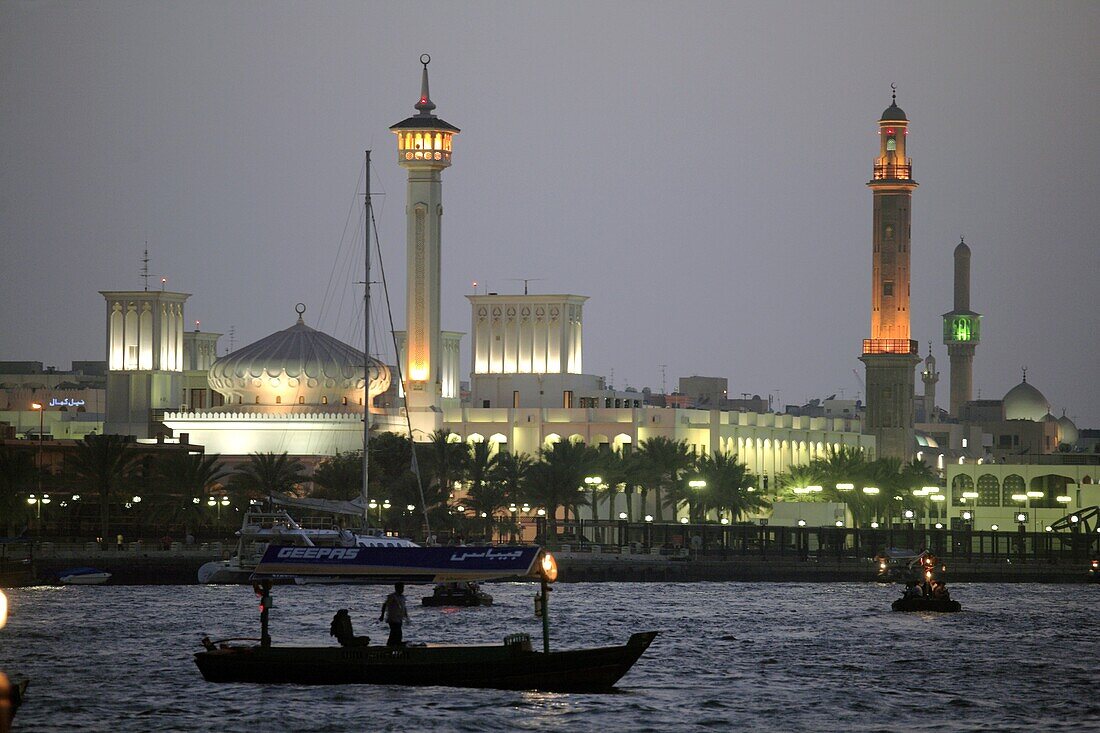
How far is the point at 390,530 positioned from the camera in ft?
404

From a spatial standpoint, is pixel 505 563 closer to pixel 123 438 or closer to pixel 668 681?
pixel 668 681

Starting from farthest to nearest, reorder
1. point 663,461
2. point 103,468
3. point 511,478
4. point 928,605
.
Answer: point 663,461 < point 511,478 < point 103,468 < point 928,605

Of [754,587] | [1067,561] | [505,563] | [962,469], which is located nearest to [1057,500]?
[962,469]

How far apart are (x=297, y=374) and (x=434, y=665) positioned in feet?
336

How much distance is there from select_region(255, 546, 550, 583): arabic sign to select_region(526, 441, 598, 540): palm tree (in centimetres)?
7124

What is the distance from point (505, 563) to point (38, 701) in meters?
13.3

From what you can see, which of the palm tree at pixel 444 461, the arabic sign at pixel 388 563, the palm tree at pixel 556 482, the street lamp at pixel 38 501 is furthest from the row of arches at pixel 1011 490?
the arabic sign at pixel 388 563

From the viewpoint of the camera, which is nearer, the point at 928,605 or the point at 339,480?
the point at 928,605

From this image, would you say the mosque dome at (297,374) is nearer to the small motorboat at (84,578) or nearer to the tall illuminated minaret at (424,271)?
the tall illuminated minaret at (424,271)

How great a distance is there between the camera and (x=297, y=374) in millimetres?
153750

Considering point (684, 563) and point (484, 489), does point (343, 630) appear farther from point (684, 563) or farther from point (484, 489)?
point (484, 489)

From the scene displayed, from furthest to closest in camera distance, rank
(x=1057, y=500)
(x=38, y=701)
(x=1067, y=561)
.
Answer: (x=1057, y=500)
(x=1067, y=561)
(x=38, y=701)

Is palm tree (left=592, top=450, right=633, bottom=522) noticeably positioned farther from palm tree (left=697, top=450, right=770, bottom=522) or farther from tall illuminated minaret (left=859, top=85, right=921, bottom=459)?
tall illuminated minaret (left=859, top=85, right=921, bottom=459)

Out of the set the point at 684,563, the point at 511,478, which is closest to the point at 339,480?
the point at 511,478
